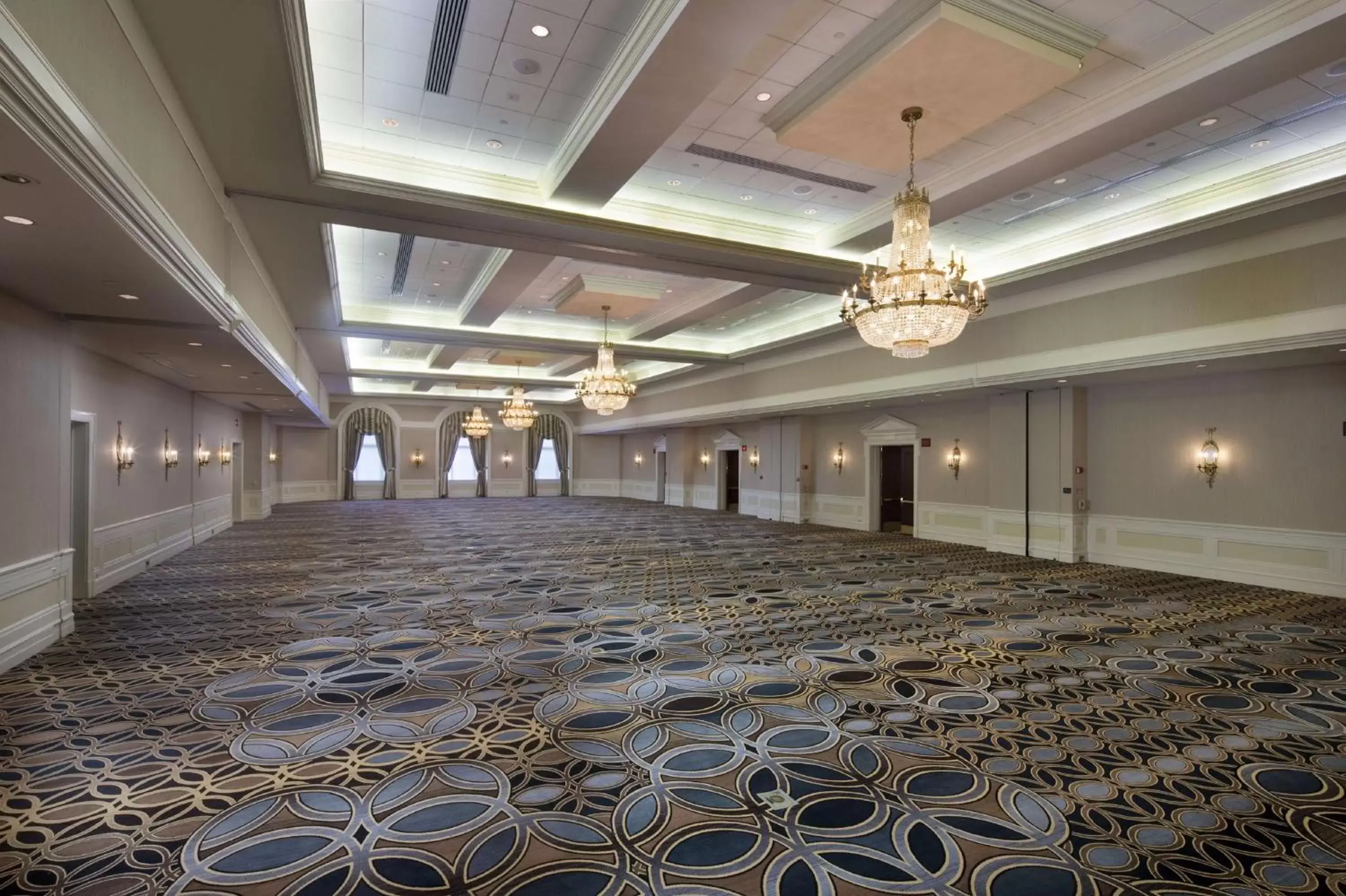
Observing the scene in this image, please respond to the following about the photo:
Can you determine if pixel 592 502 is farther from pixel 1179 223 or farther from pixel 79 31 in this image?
pixel 79 31

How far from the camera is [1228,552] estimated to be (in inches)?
335

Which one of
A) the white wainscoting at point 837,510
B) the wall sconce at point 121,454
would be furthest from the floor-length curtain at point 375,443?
the wall sconce at point 121,454

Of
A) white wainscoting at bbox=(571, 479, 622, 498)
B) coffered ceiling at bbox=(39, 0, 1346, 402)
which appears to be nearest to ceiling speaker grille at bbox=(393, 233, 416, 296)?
coffered ceiling at bbox=(39, 0, 1346, 402)

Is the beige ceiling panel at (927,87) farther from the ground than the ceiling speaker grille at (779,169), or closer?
closer

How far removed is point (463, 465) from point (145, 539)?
17247mm

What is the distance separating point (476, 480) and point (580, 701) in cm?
2335

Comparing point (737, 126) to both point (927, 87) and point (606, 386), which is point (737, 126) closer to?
point (927, 87)

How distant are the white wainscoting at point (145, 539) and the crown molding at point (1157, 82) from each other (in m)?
9.79

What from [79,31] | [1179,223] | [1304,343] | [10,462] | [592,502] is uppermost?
[1179,223]

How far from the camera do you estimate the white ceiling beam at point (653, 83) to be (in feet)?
12.6

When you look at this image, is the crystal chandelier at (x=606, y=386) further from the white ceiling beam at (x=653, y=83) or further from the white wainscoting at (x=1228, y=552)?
the white wainscoting at (x=1228, y=552)

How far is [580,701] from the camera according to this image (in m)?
4.14

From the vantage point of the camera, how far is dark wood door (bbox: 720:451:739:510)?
20750 millimetres

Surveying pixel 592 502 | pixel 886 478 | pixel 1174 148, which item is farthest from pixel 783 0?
pixel 592 502
